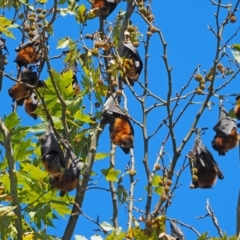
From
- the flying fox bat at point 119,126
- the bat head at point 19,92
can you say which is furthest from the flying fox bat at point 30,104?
the flying fox bat at point 119,126

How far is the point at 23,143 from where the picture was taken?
6438 millimetres

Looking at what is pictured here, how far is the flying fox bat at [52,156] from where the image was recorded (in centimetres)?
623

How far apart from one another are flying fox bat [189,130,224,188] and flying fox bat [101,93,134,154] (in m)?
0.54

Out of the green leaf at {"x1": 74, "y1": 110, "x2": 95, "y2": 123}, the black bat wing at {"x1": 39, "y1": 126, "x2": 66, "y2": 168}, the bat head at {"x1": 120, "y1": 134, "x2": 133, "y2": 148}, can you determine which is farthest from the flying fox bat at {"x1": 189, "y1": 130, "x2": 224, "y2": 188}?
the black bat wing at {"x1": 39, "y1": 126, "x2": 66, "y2": 168}

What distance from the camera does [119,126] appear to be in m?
6.65

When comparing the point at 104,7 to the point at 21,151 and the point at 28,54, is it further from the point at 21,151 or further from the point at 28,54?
the point at 21,151

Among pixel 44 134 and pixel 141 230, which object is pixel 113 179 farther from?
pixel 141 230

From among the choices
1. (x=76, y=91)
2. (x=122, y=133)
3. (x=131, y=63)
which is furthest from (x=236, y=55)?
(x=76, y=91)

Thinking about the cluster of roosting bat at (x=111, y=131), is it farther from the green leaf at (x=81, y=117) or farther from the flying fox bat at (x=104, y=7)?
the green leaf at (x=81, y=117)

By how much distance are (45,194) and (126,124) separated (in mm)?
919

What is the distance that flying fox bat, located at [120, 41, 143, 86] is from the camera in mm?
6514

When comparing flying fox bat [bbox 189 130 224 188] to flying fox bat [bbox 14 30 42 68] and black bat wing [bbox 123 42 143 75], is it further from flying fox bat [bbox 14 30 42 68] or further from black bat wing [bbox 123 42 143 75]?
flying fox bat [bbox 14 30 42 68]

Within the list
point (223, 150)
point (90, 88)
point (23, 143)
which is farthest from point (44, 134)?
point (223, 150)

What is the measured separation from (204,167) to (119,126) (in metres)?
0.83
